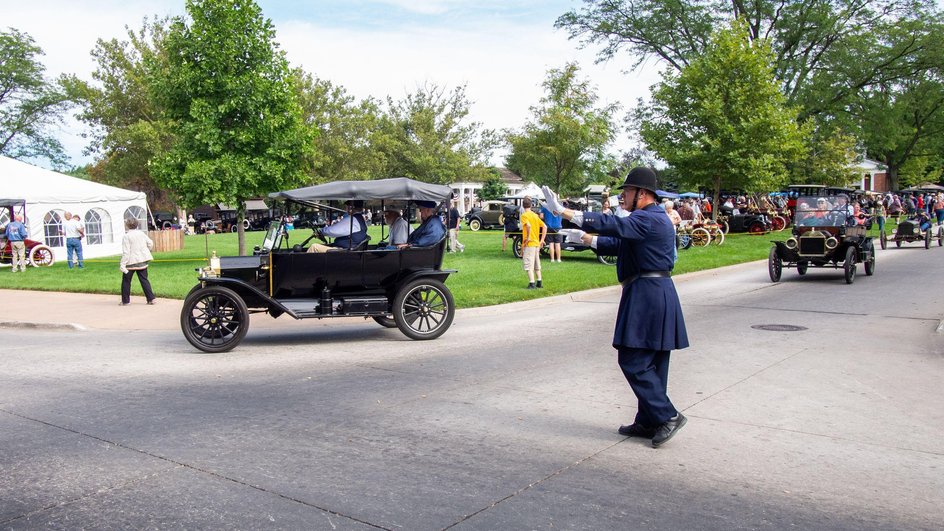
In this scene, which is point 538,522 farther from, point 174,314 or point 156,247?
point 156,247

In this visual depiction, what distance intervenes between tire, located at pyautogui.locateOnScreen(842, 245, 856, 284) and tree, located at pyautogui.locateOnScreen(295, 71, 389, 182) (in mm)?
37823

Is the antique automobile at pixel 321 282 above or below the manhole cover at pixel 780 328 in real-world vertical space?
above

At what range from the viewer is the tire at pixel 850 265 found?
15.9 metres

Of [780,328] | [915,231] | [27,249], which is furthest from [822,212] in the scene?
[27,249]

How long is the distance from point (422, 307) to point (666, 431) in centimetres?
538

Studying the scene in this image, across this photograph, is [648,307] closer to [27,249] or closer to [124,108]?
[27,249]

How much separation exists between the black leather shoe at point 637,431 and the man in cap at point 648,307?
0.09m

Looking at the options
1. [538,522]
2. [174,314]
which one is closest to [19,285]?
[174,314]

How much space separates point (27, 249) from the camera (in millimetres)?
24922

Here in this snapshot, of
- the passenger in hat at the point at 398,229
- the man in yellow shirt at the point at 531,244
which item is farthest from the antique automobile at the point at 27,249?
the passenger in hat at the point at 398,229

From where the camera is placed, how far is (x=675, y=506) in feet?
13.8

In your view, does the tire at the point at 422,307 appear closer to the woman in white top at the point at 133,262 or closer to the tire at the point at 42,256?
the woman in white top at the point at 133,262

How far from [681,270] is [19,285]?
1624 cm

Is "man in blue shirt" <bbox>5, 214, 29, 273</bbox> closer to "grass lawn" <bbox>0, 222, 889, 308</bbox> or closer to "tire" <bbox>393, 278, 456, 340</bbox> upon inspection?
"grass lawn" <bbox>0, 222, 889, 308</bbox>
